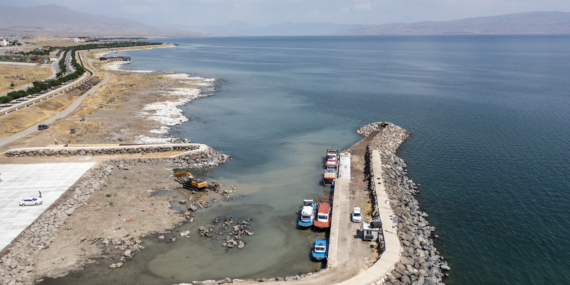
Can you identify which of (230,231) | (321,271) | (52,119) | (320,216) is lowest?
(230,231)

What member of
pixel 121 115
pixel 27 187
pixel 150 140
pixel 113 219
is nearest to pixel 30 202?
pixel 27 187

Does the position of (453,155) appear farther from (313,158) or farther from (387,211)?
(387,211)

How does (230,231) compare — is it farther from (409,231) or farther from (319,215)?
(409,231)

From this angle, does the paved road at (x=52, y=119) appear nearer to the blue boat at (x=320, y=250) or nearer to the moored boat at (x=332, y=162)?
the moored boat at (x=332, y=162)

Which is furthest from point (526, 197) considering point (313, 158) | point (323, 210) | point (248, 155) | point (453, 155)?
point (248, 155)

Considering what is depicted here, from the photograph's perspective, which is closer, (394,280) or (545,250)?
(394,280)
